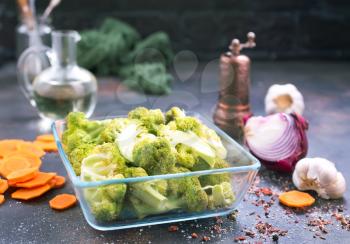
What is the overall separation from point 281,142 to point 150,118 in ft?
1.05

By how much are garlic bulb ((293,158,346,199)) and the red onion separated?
0.25ft

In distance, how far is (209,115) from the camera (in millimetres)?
1578

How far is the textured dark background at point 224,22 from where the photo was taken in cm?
221

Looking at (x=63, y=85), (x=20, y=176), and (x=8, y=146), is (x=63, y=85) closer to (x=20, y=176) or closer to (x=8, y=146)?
(x=8, y=146)

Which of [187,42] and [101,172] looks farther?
[187,42]

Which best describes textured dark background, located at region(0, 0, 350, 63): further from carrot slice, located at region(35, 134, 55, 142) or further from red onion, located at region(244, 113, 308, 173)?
red onion, located at region(244, 113, 308, 173)

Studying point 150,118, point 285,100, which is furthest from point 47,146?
point 285,100

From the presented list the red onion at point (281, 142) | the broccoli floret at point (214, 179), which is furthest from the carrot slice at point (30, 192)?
the red onion at point (281, 142)

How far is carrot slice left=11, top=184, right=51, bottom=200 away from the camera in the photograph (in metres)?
1.05

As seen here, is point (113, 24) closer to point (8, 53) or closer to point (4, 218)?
point (8, 53)

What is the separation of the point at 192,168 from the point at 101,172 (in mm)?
154

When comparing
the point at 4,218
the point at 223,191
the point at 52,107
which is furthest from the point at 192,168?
the point at 52,107

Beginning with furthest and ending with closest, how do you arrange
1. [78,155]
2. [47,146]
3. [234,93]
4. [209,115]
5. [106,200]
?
1. [209,115]
2. [234,93]
3. [47,146]
4. [78,155]
5. [106,200]

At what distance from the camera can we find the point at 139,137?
3.16 feet
